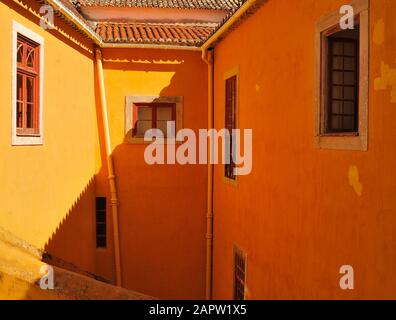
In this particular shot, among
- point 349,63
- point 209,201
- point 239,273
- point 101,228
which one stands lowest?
point 239,273

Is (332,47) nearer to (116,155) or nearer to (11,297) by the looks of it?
(11,297)

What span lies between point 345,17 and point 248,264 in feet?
16.4

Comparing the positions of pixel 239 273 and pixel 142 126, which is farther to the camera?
pixel 142 126

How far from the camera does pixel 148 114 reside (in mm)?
12930

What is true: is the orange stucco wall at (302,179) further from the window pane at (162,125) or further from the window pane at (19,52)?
the window pane at (19,52)

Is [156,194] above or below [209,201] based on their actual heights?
above

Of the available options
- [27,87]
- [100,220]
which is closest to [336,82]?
[27,87]

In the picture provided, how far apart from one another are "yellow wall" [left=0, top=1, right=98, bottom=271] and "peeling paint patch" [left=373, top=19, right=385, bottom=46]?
15.4 feet

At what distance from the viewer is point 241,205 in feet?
32.1

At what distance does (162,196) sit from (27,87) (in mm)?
5420

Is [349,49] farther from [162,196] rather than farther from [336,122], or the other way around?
[162,196]

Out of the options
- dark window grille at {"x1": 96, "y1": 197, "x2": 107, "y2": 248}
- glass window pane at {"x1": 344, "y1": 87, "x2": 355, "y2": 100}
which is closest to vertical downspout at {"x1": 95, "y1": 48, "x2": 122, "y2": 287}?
dark window grille at {"x1": 96, "y1": 197, "x2": 107, "y2": 248}

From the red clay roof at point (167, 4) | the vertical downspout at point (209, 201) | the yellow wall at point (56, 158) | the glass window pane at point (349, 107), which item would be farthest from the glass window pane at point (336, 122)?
the red clay roof at point (167, 4)

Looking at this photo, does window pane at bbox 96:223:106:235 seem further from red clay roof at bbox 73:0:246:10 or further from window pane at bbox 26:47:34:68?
red clay roof at bbox 73:0:246:10
